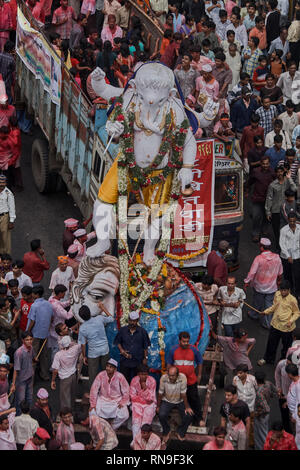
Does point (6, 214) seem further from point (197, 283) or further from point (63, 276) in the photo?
point (197, 283)

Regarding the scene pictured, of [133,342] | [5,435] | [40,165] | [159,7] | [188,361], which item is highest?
[159,7]

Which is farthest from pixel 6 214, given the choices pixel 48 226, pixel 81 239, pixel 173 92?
pixel 173 92

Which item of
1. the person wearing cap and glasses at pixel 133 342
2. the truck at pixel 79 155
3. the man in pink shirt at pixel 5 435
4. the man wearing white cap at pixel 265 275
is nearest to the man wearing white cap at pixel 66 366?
the person wearing cap and glasses at pixel 133 342

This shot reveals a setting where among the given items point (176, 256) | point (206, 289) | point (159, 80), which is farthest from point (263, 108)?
point (159, 80)

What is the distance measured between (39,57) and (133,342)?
24.0 ft

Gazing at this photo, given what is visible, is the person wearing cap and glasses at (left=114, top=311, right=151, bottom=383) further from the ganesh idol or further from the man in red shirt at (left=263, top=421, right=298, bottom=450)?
the man in red shirt at (left=263, top=421, right=298, bottom=450)

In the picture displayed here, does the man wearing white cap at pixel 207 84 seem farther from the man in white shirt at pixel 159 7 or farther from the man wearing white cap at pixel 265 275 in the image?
the man wearing white cap at pixel 265 275

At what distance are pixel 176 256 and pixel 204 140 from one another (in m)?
1.83

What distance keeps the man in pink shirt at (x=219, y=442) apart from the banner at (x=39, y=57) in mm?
8158

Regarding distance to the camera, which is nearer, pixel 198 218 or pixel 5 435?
pixel 5 435

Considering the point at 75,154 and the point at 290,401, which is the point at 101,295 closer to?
the point at 290,401

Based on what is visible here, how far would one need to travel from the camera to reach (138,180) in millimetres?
15445

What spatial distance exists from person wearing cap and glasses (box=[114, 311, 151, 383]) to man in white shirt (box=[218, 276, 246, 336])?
230 cm

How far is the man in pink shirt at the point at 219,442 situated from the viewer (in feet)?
45.2
